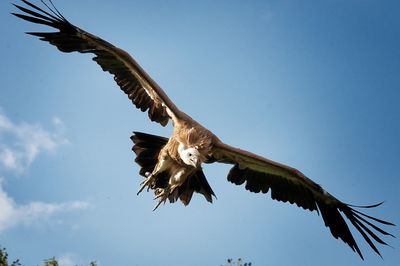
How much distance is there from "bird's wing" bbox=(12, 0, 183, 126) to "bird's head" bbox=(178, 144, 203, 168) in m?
0.47

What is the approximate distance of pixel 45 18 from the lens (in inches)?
277

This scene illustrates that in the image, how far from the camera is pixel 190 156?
6945 millimetres

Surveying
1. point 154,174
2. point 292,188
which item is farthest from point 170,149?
point 292,188

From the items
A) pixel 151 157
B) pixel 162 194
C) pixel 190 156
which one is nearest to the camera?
pixel 190 156

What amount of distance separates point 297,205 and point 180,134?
2040mm

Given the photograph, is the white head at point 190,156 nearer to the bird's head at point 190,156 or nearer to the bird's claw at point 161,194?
the bird's head at point 190,156

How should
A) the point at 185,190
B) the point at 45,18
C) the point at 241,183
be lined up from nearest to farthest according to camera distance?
the point at 45,18
the point at 185,190
the point at 241,183

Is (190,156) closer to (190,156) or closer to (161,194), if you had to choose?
(190,156)

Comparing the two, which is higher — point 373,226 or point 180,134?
point 180,134

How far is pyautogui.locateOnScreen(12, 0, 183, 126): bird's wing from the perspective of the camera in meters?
7.10

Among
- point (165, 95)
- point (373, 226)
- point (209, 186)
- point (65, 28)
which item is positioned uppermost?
point (65, 28)

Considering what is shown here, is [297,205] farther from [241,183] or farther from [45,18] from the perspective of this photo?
[45,18]

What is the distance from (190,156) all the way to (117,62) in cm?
141

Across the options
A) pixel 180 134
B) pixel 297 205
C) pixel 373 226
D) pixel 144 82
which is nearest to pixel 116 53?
pixel 144 82
